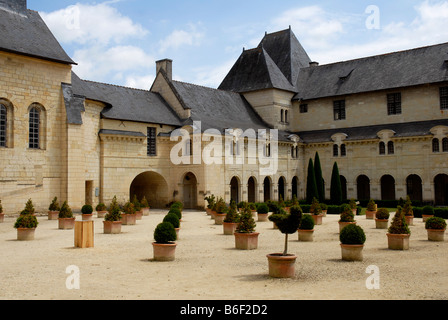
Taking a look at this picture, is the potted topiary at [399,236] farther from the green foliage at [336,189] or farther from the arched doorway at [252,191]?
the arched doorway at [252,191]

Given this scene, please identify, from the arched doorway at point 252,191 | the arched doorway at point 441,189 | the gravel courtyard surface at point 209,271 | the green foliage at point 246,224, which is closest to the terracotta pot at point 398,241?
the gravel courtyard surface at point 209,271

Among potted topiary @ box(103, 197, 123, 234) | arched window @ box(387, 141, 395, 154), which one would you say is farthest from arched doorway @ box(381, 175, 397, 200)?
potted topiary @ box(103, 197, 123, 234)

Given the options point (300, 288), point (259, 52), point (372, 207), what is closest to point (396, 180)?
point (372, 207)

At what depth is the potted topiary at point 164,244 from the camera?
13484mm

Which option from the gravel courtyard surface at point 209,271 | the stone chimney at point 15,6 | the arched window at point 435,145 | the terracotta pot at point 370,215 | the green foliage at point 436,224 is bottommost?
the gravel courtyard surface at point 209,271

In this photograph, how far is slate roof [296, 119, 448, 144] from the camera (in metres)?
38.0

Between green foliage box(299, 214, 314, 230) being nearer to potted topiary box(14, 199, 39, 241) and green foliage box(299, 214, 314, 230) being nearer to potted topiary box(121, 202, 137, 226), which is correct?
potted topiary box(121, 202, 137, 226)

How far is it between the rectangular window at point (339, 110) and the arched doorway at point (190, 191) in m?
15.5

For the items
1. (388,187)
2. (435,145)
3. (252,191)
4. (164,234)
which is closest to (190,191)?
(252,191)

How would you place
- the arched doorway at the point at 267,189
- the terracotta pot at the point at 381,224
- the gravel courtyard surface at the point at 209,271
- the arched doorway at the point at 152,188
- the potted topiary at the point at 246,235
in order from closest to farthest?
the gravel courtyard surface at the point at 209,271
the potted topiary at the point at 246,235
the terracotta pot at the point at 381,224
the arched doorway at the point at 152,188
the arched doorway at the point at 267,189

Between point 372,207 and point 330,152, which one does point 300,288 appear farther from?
point 330,152

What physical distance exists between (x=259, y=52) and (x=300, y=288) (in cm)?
3870

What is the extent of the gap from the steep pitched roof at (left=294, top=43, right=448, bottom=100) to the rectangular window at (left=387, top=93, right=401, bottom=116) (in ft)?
3.54
